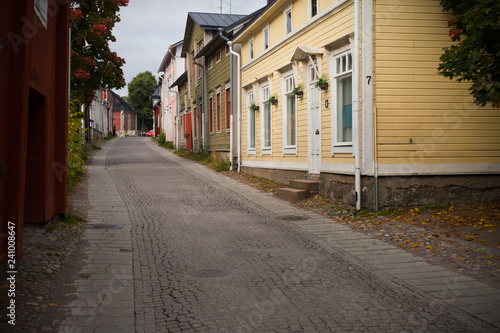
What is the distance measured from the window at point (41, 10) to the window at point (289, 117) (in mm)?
8374

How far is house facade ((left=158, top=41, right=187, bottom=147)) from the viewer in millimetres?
41125

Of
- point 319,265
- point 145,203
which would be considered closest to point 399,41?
point 319,265

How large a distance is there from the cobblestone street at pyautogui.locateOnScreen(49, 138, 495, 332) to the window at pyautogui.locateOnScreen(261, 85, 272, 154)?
6753mm

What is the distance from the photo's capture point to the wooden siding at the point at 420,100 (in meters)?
10.3

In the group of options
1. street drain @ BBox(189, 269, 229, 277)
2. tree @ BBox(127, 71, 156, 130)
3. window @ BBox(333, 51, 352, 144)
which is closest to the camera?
street drain @ BBox(189, 269, 229, 277)

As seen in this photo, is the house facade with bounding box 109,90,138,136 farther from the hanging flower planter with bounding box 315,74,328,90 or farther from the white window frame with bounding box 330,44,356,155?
the white window frame with bounding box 330,44,356,155

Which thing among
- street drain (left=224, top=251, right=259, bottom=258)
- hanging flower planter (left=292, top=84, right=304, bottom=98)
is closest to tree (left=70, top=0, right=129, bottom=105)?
hanging flower planter (left=292, top=84, right=304, bottom=98)

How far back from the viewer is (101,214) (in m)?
10.3

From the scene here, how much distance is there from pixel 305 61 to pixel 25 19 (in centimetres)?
905

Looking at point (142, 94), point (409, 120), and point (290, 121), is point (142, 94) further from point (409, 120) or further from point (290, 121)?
point (409, 120)

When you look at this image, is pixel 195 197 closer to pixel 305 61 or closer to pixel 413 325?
pixel 305 61

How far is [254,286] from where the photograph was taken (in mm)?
5676

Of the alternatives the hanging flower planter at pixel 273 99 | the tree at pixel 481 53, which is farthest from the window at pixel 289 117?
the tree at pixel 481 53

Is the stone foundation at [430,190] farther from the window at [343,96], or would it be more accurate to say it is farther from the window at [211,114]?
the window at [211,114]
